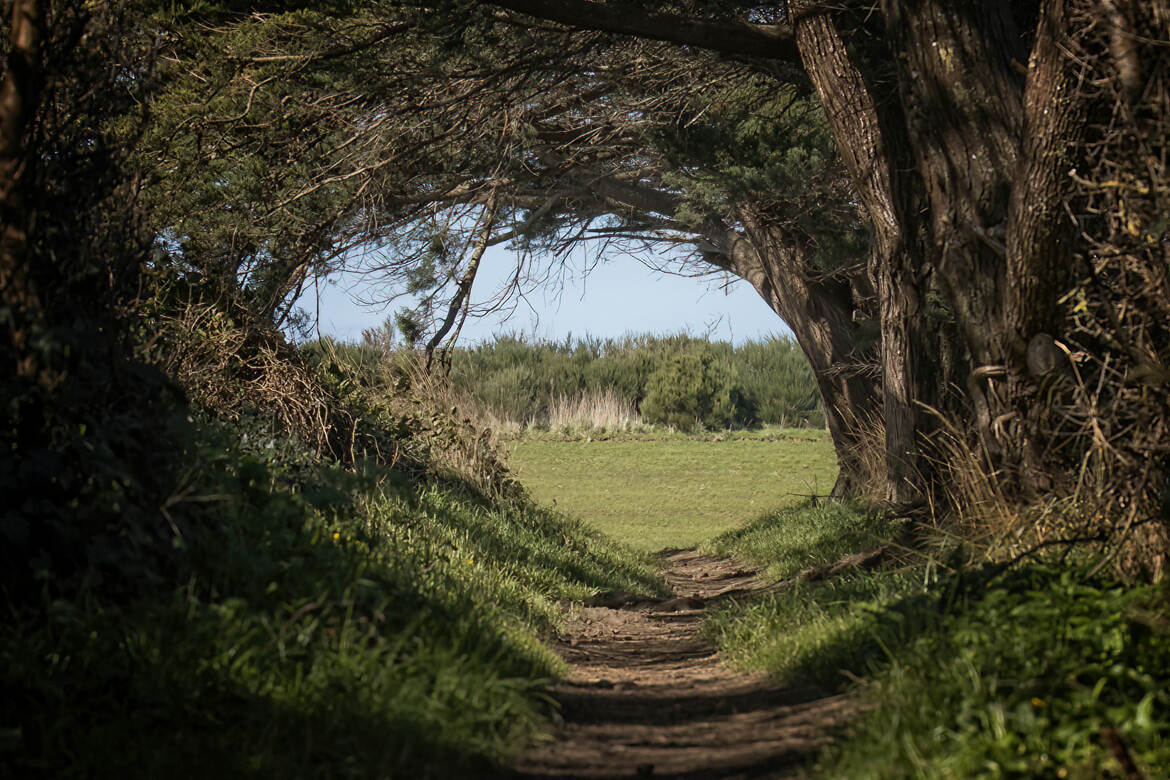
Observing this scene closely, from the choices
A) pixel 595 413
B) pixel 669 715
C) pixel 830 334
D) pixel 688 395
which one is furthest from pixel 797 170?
pixel 688 395

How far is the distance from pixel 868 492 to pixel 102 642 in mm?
8433

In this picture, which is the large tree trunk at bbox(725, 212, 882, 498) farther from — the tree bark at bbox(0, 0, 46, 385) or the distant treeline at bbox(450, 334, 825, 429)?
the distant treeline at bbox(450, 334, 825, 429)

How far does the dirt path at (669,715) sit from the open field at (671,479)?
277 inches

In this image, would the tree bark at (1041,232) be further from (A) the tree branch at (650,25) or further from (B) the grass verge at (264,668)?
(B) the grass verge at (264,668)

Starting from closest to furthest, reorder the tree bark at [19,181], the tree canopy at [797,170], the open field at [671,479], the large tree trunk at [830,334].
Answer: the tree bark at [19,181]
the tree canopy at [797,170]
the large tree trunk at [830,334]
the open field at [671,479]

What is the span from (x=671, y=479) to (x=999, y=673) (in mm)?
15236

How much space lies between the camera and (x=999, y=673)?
3.41 m

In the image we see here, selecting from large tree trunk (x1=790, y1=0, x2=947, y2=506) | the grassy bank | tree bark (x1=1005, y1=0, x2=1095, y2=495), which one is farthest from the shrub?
the grassy bank

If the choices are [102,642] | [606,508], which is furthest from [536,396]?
[102,642]

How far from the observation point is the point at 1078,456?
5520 millimetres

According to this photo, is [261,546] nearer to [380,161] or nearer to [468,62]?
[380,161]

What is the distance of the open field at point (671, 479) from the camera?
48.1ft

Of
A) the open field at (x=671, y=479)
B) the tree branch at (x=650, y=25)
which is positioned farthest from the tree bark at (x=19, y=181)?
the open field at (x=671, y=479)

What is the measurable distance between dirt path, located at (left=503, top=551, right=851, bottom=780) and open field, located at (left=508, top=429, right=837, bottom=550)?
7035 mm
